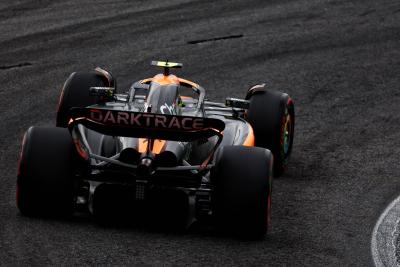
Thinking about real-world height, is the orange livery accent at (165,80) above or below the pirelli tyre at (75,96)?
above

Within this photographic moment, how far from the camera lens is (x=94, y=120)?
1059 cm

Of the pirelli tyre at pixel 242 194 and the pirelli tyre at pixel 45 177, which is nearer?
the pirelli tyre at pixel 242 194

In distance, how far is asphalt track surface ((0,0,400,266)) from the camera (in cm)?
1023

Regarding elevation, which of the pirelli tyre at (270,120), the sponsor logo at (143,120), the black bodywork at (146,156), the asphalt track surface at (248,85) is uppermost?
the sponsor logo at (143,120)

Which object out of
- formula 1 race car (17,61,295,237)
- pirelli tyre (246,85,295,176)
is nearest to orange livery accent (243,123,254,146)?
pirelli tyre (246,85,295,176)

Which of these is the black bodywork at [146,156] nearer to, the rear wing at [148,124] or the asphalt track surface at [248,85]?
the rear wing at [148,124]

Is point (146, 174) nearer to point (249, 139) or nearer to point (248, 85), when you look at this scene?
point (249, 139)

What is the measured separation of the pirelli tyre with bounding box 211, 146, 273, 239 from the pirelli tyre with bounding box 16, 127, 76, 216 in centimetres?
131

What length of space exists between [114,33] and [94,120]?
1004 cm

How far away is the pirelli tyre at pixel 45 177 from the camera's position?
34.8 ft

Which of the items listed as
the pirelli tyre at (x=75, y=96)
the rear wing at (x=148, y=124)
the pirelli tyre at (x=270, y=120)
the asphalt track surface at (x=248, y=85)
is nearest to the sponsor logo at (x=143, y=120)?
the rear wing at (x=148, y=124)

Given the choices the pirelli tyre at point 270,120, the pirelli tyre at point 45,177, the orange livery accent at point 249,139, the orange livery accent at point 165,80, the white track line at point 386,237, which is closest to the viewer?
the white track line at point 386,237

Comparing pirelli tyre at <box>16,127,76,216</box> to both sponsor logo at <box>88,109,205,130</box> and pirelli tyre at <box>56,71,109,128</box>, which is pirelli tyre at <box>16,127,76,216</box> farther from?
pirelli tyre at <box>56,71,109,128</box>

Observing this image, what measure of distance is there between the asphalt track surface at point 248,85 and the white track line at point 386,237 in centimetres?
10
